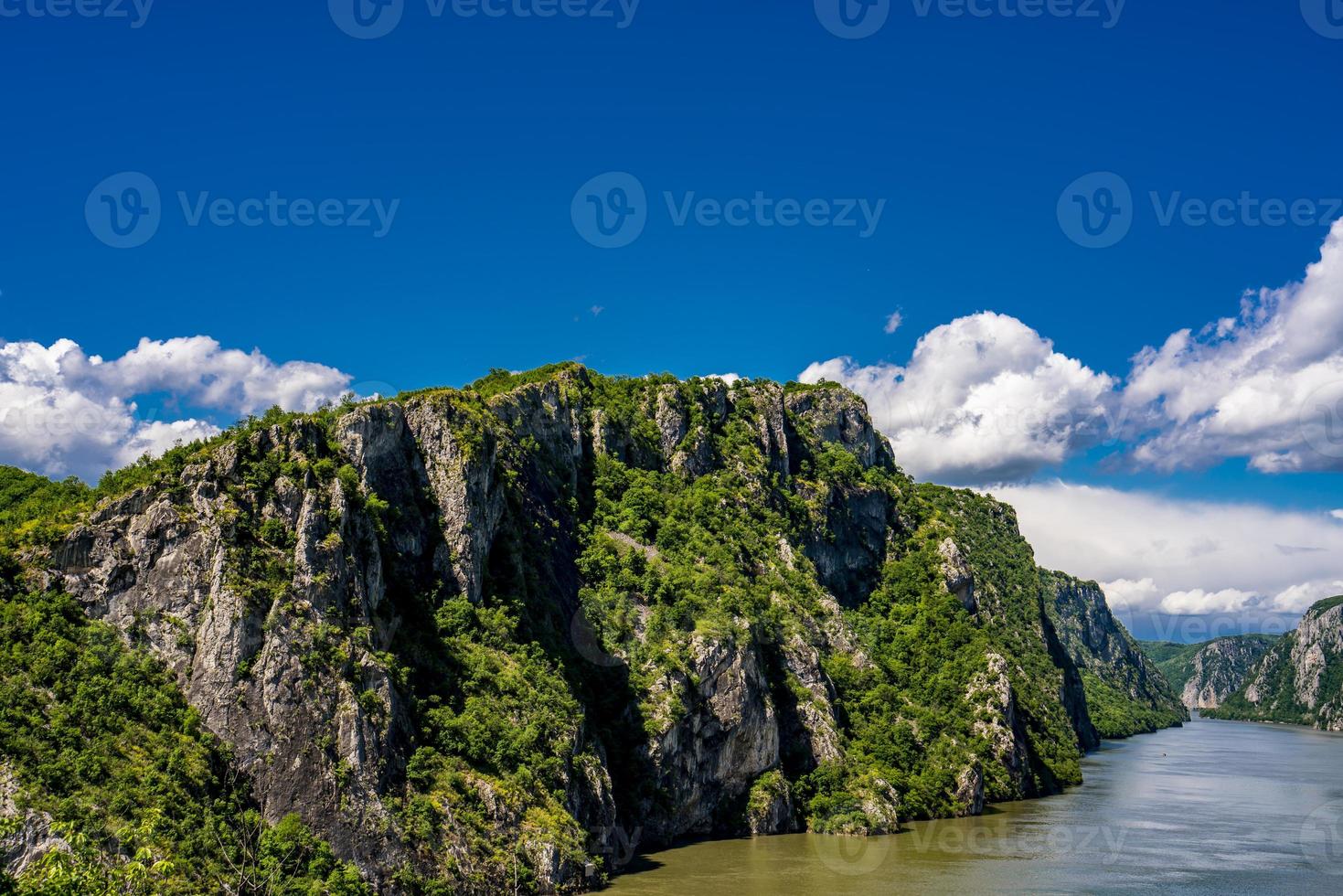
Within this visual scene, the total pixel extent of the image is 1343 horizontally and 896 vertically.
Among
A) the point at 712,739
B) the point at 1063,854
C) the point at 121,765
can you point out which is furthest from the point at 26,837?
the point at 1063,854

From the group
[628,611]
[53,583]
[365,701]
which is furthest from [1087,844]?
[53,583]

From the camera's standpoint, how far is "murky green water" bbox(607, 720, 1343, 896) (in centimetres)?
7281

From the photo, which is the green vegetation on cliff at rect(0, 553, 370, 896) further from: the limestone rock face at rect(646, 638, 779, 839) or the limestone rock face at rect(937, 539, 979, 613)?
the limestone rock face at rect(937, 539, 979, 613)

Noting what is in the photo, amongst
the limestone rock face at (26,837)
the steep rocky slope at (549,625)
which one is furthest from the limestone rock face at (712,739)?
the limestone rock face at (26,837)

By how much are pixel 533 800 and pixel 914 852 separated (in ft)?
110

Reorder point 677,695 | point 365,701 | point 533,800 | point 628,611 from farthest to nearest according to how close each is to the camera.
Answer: point 628,611 → point 677,695 → point 533,800 → point 365,701

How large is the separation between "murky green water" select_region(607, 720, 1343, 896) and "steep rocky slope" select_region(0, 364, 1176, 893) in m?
4.56

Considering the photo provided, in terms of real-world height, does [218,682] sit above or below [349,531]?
below

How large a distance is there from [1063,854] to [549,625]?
45.2 m

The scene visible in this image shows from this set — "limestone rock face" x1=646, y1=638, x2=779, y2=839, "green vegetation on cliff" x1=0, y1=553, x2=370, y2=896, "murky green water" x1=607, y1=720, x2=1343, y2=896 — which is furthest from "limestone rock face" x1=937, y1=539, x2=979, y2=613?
"green vegetation on cliff" x1=0, y1=553, x2=370, y2=896

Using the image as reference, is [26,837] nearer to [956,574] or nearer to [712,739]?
[712,739]

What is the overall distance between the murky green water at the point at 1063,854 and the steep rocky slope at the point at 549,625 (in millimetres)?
4559

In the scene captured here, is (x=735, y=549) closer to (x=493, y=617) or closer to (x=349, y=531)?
(x=493, y=617)

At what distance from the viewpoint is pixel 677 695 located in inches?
3561
